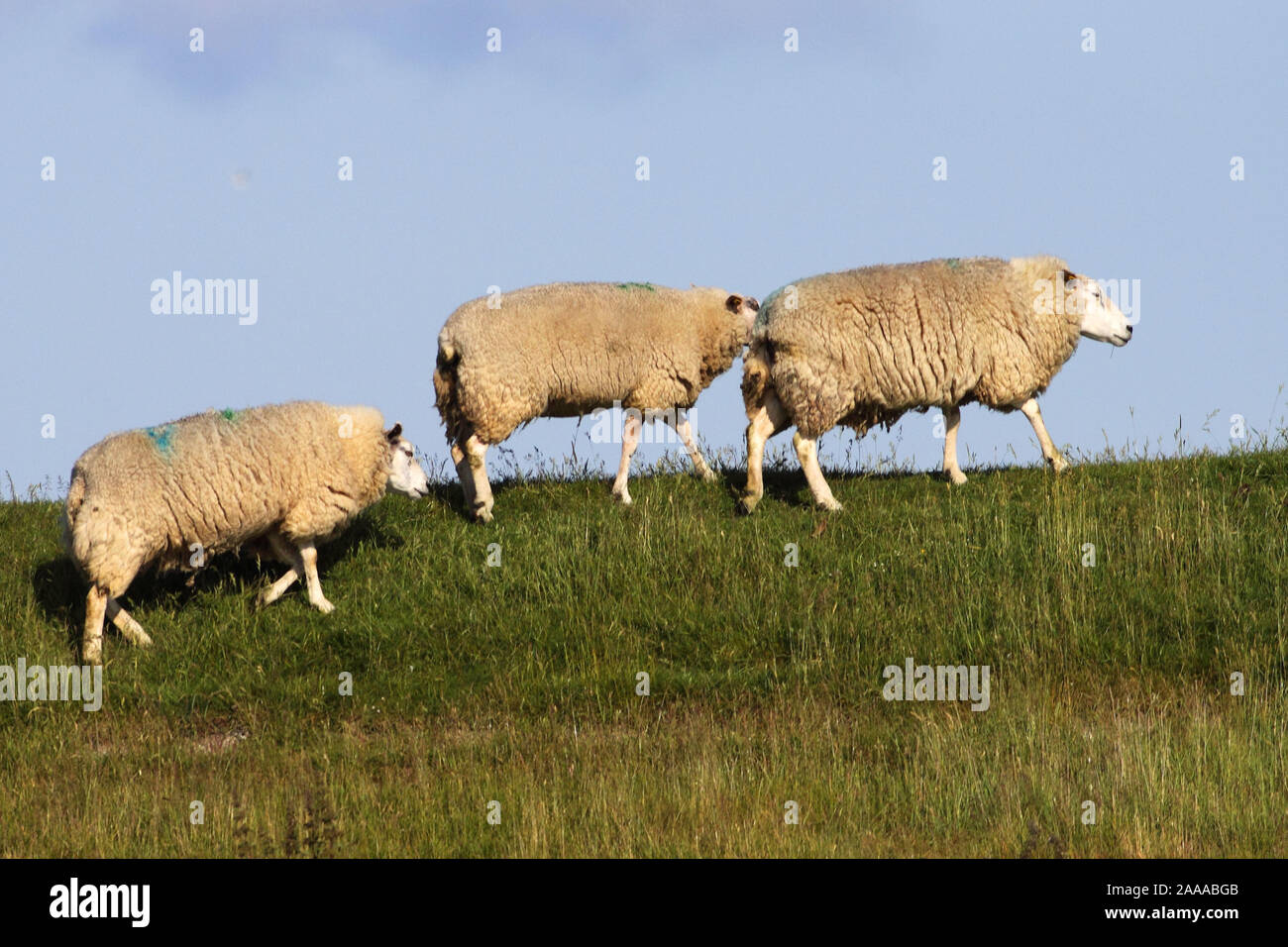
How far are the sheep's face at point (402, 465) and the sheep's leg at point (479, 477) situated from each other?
1007mm

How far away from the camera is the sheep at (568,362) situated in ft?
41.2

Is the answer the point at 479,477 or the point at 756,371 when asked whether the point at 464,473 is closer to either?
the point at 479,477

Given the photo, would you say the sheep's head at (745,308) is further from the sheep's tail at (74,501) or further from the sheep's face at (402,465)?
the sheep's tail at (74,501)

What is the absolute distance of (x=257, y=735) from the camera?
30.7ft

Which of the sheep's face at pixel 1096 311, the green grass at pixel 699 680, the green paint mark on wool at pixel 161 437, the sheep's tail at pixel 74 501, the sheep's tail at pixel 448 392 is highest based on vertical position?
the sheep's face at pixel 1096 311

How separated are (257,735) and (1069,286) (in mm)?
8602

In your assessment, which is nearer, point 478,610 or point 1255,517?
point 478,610

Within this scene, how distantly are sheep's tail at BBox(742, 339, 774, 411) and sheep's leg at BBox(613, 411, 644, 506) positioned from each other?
1067 mm

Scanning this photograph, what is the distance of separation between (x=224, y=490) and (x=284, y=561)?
1031 millimetres

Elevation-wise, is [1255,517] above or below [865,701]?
above

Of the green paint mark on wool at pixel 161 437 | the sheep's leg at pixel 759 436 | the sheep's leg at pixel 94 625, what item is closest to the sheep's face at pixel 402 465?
the green paint mark on wool at pixel 161 437

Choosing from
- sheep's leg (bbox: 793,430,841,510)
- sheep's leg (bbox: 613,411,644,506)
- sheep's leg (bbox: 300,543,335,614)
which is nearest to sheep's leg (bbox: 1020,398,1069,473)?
sheep's leg (bbox: 793,430,841,510)
